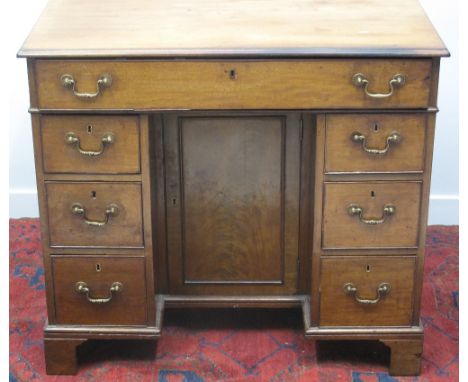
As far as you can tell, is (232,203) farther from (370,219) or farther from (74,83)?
(74,83)

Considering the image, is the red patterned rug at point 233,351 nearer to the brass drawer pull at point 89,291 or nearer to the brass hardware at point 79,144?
the brass drawer pull at point 89,291

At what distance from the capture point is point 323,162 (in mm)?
2178

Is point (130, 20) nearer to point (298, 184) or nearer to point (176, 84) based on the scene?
point (176, 84)

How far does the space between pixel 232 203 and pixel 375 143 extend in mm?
495

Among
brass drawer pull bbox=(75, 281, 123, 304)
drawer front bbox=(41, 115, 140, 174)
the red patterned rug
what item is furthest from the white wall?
brass drawer pull bbox=(75, 281, 123, 304)

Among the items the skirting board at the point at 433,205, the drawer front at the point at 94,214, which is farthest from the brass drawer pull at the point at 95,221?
the skirting board at the point at 433,205

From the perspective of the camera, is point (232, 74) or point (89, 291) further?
point (89, 291)

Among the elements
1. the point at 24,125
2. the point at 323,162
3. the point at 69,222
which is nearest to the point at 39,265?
the point at 24,125

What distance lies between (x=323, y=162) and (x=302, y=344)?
0.64 m

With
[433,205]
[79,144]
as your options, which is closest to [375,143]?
[79,144]

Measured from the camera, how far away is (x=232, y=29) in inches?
85.3

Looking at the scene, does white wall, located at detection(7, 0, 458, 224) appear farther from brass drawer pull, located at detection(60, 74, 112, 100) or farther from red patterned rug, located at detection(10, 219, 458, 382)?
brass drawer pull, located at detection(60, 74, 112, 100)

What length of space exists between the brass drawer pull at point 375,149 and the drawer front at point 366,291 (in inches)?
12.1

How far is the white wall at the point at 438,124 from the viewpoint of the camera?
3.07m
